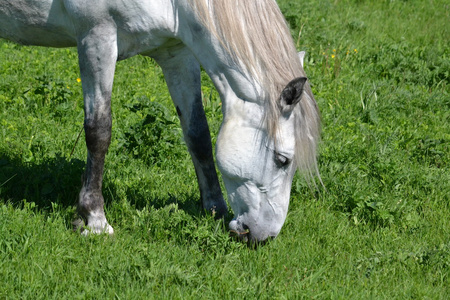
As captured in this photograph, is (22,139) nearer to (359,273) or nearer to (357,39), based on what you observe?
(359,273)

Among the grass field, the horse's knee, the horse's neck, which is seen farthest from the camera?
the horse's knee

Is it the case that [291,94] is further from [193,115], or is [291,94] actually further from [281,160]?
[193,115]

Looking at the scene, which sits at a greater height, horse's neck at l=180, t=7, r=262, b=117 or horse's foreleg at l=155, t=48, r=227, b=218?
horse's neck at l=180, t=7, r=262, b=117

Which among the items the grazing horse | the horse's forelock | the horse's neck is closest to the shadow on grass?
the grazing horse

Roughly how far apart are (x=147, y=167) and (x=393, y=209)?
2.02 m

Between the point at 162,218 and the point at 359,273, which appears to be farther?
the point at 162,218

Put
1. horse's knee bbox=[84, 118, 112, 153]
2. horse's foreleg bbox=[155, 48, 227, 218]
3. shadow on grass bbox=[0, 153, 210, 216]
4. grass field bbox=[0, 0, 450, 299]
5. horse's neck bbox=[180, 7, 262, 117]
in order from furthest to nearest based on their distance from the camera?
shadow on grass bbox=[0, 153, 210, 216] < horse's foreleg bbox=[155, 48, 227, 218] < horse's knee bbox=[84, 118, 112, 153] < horse's neck bbox=[180, 7, 262, 117] < grass field bbox=[0, 0, 450, 299]

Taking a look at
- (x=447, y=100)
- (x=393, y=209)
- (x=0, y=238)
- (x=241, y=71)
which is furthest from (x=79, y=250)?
(x=447, y=100)

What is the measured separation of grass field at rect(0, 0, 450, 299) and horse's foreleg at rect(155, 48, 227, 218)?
17 centimetres

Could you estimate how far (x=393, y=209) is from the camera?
445cm

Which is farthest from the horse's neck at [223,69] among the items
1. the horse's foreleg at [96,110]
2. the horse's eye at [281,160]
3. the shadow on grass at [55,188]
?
the shadow on grass at [55,188]

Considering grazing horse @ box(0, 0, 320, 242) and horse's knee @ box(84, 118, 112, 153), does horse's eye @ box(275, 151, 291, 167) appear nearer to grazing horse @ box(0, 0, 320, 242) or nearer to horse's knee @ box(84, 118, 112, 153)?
grazing horse @ box(0, 0, 320, 242)

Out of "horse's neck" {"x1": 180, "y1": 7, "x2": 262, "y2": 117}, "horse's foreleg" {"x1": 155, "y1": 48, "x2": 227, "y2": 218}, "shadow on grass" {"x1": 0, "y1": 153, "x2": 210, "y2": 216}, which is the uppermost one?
"horse's neck" {"x1": 180, "y1": 7, "x2": 262, "y2": 117}

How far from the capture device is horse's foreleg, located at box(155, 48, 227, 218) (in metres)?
4.13
